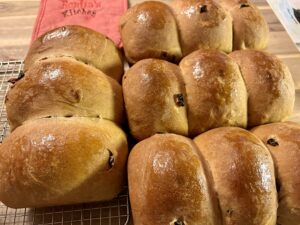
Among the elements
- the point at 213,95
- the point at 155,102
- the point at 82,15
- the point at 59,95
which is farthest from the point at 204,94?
the point at 82,15

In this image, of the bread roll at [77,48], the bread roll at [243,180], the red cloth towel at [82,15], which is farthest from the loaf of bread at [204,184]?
the red cloth towel at [82,15]

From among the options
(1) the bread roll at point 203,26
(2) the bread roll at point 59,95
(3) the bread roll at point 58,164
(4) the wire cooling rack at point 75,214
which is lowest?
(4) the wire cooling rack at point 75,214

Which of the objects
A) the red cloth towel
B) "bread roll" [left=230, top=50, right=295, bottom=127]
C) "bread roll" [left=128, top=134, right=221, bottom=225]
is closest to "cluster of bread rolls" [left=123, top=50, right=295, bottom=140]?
"bread roll" [left=230, top=50, right=295, bottom=127]

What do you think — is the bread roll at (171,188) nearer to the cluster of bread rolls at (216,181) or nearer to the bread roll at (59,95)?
the cluster of bread rolls at (216,181)

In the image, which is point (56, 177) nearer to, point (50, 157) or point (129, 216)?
point (50, 157)

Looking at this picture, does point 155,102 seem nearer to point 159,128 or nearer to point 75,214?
point 159,128

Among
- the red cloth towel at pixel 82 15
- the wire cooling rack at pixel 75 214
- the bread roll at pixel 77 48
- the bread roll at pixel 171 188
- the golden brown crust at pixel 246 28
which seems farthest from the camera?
the red cloth towel at pixel 82 15

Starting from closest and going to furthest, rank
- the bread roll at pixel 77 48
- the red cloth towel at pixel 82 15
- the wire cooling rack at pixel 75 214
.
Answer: the wire cooling rack at pixel 75 214
the bread roll at pixel 77 48
the red cloth towel at pixel 82 15

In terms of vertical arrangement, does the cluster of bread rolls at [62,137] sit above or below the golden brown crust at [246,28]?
below
